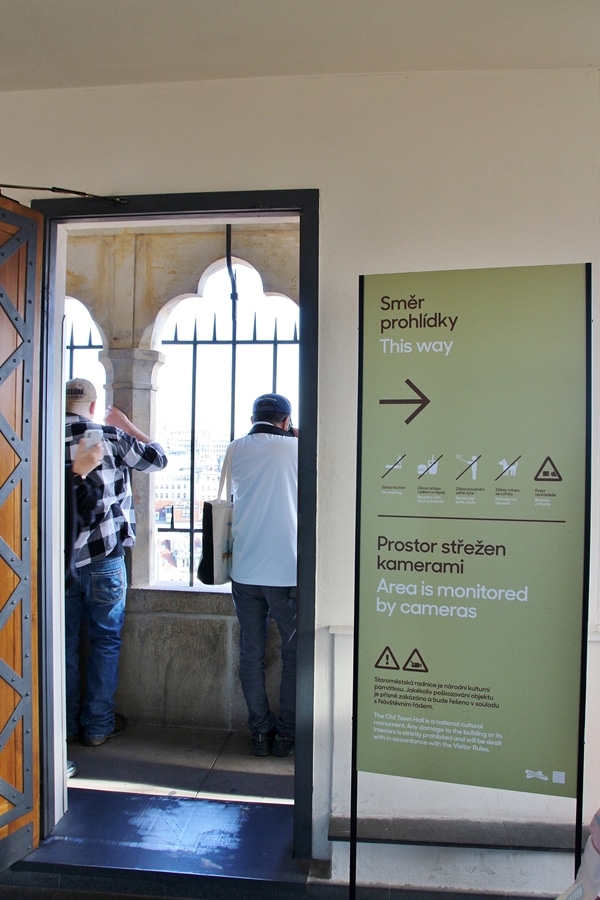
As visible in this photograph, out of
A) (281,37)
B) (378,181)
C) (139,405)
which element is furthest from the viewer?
(139,405)

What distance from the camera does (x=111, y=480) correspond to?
9.57 feet

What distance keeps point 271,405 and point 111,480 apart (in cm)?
88

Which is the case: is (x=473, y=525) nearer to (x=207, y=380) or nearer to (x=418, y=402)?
(x=418, y=402)

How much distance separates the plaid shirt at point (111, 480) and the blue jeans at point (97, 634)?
0.36ft

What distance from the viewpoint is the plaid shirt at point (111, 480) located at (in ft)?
9.28

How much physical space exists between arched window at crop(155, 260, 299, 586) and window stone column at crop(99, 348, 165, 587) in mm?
76

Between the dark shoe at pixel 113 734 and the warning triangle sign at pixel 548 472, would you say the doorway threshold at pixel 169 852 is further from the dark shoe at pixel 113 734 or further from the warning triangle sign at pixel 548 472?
the warning triangle sign at pixel 548 472

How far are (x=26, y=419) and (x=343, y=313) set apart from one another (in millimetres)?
1241

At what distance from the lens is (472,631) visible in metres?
1.69

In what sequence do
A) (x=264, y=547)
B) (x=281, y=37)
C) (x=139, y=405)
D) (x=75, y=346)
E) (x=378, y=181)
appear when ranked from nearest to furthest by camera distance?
(x=281, y=37) → (x=378, y=181) → (x=264, y=547) → (x=139, y=405) → (x=75, y=346)

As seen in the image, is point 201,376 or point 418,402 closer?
point 418,402

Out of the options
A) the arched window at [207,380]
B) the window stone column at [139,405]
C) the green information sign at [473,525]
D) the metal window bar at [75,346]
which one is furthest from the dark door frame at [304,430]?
the metal window bar at [75,346]

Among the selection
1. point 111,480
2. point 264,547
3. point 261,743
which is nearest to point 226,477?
point 264,547

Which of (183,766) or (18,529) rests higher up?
(18,529)
